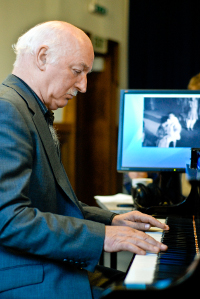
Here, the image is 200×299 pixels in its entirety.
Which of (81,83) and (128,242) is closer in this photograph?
(128,242)

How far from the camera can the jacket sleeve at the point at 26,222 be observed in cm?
91

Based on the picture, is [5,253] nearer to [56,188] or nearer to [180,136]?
[56,188]

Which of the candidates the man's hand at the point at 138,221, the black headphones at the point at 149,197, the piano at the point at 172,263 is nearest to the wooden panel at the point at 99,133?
the black headphones at the point at 149,197

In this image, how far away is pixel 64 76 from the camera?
1.22m

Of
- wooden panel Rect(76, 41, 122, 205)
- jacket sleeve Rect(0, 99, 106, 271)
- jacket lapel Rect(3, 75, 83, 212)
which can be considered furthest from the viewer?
wooden panel Rect(76, 41, 122, 205)

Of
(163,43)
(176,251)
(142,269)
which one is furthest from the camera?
(163,43)

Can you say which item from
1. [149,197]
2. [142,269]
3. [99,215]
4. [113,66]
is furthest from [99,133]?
[142,269]

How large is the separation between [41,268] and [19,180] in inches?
10.1

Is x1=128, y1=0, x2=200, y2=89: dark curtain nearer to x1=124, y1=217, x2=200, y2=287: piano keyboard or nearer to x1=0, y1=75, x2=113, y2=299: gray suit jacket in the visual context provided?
x1=124, y1=217, x2=200, y2=287: piano keyboard

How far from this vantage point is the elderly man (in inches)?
36.4

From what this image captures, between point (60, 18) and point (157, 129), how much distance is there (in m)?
2.67

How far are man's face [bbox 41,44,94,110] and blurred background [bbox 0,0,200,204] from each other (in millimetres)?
2885

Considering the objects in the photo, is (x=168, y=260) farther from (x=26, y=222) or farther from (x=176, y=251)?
(x=26, y=222)

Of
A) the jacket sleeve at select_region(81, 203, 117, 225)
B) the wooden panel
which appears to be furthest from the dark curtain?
the jacket sleeve at select_region(81, 203, 117, 225)
